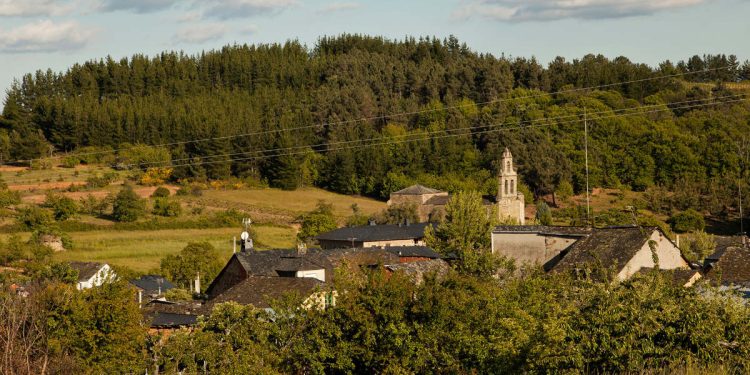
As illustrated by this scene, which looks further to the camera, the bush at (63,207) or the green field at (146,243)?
the bush at (63,207)

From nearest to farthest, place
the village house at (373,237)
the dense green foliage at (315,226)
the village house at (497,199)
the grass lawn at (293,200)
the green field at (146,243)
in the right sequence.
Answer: the green field at (146,243) → the village house at (373,237) → the dense green foliage at (315,226) → the village house at (497,199) → the grass lawn at (293,200)

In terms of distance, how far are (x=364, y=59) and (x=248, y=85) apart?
15.0m

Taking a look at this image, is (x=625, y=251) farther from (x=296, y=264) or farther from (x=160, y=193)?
(x=160, y=193)

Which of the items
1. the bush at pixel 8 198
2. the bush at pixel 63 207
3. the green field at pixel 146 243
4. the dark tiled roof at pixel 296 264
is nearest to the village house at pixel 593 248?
the dark tiled roof at pixel 296 264

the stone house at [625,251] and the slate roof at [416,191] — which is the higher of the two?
the slate roof at [416,191]

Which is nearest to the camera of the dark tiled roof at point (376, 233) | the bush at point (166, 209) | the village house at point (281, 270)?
the village house at point (281, 270)

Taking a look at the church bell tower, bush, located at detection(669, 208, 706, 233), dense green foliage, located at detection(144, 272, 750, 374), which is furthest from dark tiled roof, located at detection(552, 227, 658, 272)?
bush, located at detection(669, 208, 706, 233)

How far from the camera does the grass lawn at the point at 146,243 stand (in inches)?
2406

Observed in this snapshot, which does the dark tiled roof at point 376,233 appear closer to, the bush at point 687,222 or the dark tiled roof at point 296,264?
the dark tiled roof at point 296,264

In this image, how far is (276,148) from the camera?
103m

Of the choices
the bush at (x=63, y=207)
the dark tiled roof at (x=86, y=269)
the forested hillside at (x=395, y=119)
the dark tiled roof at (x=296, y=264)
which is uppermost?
the forested hillside at (x=395, y=119)

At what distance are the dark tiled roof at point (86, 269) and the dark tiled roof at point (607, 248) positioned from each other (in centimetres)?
2249

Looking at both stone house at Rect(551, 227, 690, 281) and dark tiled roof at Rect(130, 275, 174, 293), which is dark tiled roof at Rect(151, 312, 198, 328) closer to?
dark tiled roof at Rect(130, 275, 174, 293)

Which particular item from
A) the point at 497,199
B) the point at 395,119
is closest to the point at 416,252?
the point at 497,199
